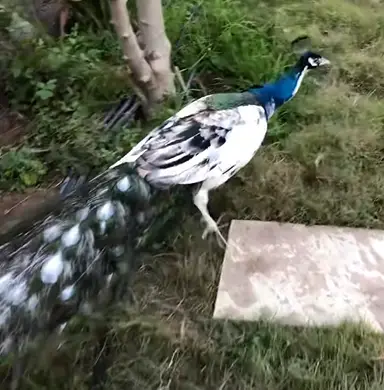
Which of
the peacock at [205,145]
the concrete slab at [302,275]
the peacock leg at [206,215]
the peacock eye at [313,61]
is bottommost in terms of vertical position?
the concrete slab at [302,275]

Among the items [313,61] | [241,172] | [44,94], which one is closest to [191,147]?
[241,172]

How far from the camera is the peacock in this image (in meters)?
2.20

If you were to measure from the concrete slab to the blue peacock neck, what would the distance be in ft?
1.27

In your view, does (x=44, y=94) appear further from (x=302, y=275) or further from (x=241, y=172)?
(x=302, y=275)

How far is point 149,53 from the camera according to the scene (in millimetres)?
2928

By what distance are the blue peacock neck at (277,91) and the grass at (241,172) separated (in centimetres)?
24

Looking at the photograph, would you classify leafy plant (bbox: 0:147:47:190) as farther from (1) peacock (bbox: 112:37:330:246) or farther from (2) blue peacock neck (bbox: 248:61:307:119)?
(2) blue peacock neck (bbox: 248:61:307:119)

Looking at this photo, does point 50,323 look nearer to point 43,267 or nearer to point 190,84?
point 43,267

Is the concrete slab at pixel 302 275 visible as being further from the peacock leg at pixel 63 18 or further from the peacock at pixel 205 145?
the peacock leg at pixel 63 18

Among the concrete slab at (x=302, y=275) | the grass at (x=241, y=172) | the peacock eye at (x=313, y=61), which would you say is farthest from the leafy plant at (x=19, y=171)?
the peacock eye at (x=313, y=61)

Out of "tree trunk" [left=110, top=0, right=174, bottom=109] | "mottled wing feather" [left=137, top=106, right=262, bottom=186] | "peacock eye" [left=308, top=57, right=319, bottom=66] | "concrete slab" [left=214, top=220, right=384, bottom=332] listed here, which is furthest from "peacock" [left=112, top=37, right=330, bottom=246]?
"tree trunk" [left=110, top=0, right=174, bottom=109]

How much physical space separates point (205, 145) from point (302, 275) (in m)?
0.47

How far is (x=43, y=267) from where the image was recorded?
1.78m

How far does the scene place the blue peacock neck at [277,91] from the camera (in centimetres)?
254
